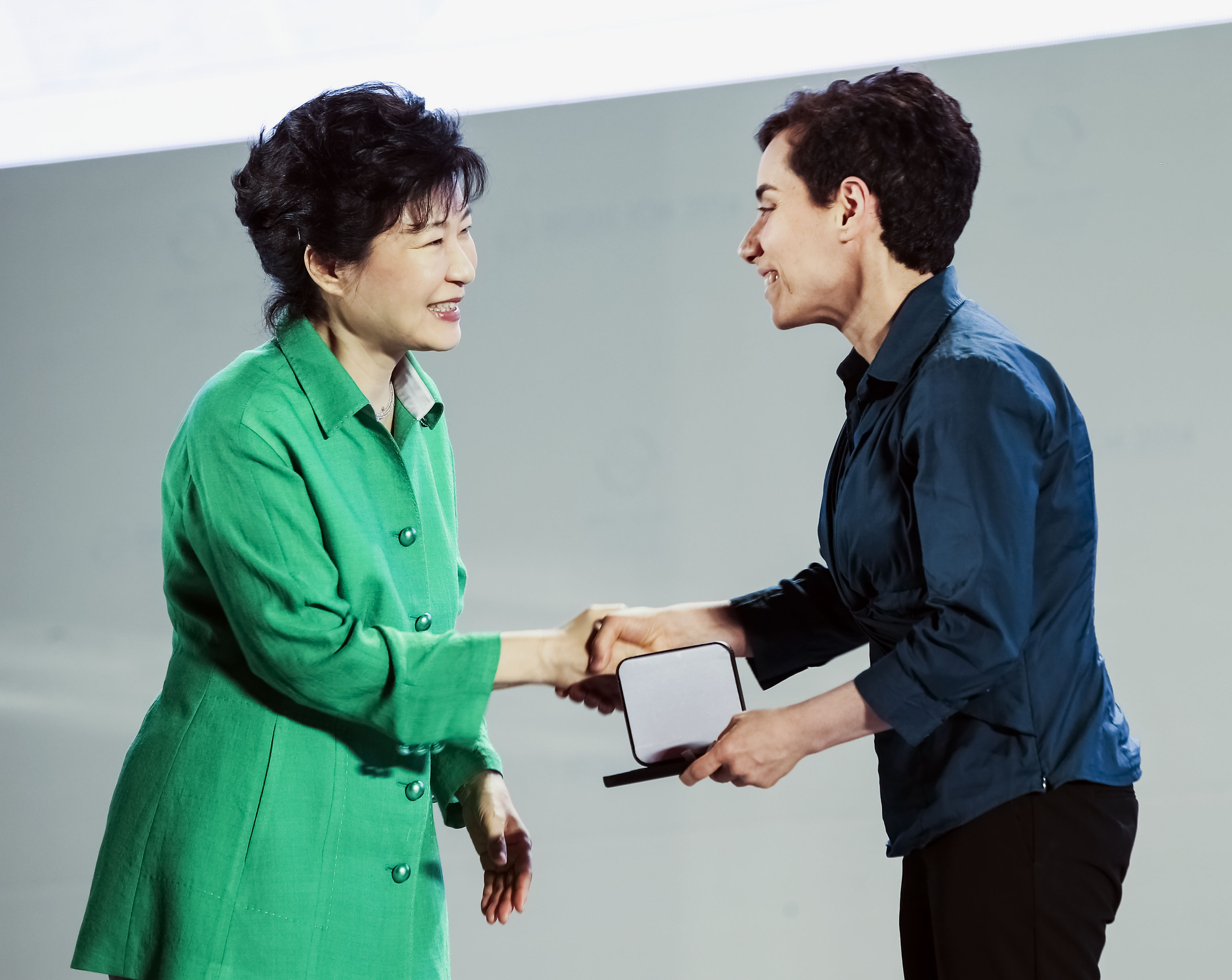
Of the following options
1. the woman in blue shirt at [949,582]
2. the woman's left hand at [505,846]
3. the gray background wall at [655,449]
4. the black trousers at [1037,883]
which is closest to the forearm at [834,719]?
the woman in blue shirt at [949,582]

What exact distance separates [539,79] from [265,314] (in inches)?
59.0

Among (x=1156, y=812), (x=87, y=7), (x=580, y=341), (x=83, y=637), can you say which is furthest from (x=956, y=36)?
(x=83, y=637)

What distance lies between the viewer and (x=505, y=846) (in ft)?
4.49

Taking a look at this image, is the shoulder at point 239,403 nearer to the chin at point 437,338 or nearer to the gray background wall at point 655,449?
the chin at point 437,338

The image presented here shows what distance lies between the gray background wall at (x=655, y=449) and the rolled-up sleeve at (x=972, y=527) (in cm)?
149

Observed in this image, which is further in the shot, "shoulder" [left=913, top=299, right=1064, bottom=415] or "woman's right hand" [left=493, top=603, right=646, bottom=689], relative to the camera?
"woman's right hand" [left=493, top=603, right=646, bottom=689]

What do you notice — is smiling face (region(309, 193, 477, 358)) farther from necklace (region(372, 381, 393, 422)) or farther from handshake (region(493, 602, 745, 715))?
handshake (region(493, 602, 745, 715))

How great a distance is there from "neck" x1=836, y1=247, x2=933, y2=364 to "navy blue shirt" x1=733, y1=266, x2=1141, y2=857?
4cm

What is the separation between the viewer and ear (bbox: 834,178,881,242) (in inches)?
52.9

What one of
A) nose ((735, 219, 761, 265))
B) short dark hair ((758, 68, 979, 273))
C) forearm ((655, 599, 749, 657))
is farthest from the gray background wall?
short dark hair ((758, 68, 979, 273))

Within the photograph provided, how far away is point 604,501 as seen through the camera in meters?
2.73

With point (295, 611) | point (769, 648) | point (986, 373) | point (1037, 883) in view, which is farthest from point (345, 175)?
point (1037, 883)

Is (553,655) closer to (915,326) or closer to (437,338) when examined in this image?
(437,338)

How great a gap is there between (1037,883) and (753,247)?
2.54 ft
